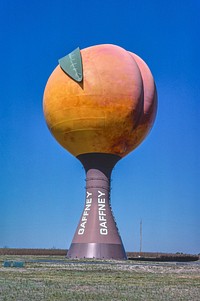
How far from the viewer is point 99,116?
2709 centimetres

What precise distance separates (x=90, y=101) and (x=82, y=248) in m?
7.72

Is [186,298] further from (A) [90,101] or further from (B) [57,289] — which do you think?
(A) [90,101]

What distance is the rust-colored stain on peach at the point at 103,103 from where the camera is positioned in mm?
27031

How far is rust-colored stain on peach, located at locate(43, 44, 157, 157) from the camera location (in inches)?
1064

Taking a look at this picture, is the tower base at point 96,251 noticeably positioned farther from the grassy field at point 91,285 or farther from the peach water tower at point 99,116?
the grassy field at point 91,285

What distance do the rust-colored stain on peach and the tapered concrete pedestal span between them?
2.72 feet

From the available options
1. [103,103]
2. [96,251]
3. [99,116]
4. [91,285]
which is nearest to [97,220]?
[96,251]

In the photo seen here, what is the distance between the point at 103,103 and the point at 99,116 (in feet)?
2.36

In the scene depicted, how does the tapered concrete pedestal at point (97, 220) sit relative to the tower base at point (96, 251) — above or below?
above

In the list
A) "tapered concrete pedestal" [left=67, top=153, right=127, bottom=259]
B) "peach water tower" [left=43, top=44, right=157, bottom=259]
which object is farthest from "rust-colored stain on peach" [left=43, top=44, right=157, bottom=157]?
"tapered concrete pedestal" [left=67, top=153, right=127, bottom=259]

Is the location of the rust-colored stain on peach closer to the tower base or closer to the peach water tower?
the peach water tower

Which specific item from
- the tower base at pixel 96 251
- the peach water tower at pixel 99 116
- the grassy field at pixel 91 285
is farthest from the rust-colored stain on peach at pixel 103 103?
the grassy field at pixel 91 285

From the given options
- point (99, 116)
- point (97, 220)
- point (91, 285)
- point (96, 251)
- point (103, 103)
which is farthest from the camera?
point (97, 220)

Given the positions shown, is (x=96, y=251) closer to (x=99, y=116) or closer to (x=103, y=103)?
(x=99, y=116)
